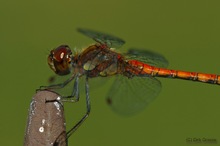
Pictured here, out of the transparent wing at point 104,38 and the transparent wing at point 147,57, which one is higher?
the transparent wing at point 104,38

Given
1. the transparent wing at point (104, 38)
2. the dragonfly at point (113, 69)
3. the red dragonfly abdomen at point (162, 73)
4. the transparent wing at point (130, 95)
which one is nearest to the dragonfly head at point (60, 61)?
the dragonfly at point (113, 69)

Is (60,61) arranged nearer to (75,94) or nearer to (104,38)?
(75,94)

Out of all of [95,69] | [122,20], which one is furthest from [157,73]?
[122,20]

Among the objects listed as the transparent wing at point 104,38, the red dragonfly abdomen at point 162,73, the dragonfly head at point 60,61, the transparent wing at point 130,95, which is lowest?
the transparent wing at point 130,95

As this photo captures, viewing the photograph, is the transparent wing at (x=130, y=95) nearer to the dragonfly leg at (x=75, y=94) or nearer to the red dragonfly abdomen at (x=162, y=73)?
the red dragonfly abdomen at (x=162, y=73)

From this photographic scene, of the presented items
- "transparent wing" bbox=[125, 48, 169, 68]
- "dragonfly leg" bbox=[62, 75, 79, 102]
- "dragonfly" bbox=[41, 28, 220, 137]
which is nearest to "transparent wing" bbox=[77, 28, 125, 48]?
"dragonfly" bbox=[41, 28, 220, 137]

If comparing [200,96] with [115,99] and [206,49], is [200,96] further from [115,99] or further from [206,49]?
[115,99]
